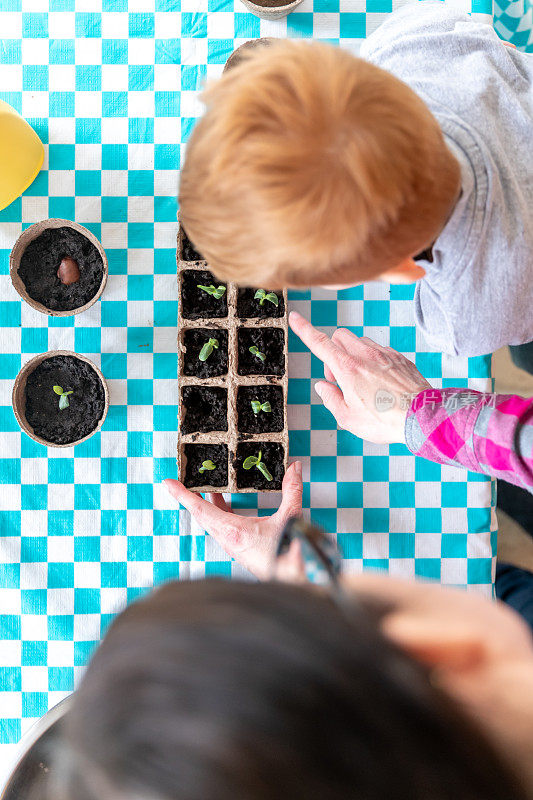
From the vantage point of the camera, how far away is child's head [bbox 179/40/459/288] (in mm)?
753

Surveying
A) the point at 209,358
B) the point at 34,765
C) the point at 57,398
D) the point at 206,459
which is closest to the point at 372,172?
the point at 209,358

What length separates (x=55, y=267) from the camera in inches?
53.8

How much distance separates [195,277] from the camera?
1.38 m

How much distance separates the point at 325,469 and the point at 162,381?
46cm

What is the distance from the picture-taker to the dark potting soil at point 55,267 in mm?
1362

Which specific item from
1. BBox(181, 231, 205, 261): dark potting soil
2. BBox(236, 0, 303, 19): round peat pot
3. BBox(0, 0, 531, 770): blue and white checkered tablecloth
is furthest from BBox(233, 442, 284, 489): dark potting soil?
BBox(236, 0, 303, 19): round peat pot

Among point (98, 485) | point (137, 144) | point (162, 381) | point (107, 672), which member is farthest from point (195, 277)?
point (107, 672)

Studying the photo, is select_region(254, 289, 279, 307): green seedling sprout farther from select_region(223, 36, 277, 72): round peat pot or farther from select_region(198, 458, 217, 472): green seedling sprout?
select_region(223, 36, 277, 72): round peat pot

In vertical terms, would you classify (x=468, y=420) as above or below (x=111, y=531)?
above

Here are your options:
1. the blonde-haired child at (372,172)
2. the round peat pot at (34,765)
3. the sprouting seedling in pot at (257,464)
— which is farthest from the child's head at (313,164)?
the round peat pot at (34,765)

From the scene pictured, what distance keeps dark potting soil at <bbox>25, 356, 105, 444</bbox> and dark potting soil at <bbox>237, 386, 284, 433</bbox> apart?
32 cm

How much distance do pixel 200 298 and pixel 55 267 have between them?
1.12ft

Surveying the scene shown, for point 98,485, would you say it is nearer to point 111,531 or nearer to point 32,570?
point 111,531

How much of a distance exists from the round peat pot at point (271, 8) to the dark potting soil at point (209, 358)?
2.41 feet
